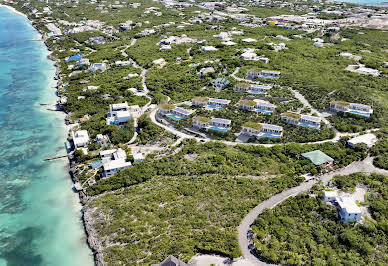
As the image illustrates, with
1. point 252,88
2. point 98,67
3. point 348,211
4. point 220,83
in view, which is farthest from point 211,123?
point 98,67

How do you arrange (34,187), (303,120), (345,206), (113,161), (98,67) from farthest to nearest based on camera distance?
1. (98,67)
2. (303,120)
3. (113,161)
4. (34,187)
5. (345,206)

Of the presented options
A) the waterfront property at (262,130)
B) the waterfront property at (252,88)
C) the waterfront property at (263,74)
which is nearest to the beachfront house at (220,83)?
the waterfront property at (252,88)

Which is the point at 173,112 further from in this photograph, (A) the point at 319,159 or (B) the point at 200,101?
(A) the point at 319,159

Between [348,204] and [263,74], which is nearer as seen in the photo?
[348,204]

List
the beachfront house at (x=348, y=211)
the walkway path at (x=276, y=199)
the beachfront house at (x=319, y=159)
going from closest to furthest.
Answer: the walkway path at (x=276, y=199) < the beachfront house at (x=348, y=211) < the beachfront house at (x=319, y=159)

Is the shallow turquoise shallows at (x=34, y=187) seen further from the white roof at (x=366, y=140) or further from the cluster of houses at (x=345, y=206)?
the white roof at (x=366, y=140)

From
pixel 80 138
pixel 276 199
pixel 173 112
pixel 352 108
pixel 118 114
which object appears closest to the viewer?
pixel 276 199

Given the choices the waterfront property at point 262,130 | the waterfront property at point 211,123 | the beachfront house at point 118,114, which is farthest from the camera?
the beachfront house at point 118,114

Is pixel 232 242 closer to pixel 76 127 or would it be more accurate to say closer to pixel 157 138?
pixel 157 138
